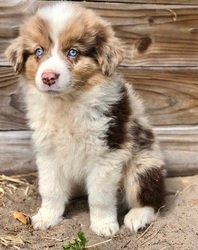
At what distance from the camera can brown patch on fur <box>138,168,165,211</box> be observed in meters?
3.88

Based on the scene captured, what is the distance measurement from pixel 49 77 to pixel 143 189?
108 cm

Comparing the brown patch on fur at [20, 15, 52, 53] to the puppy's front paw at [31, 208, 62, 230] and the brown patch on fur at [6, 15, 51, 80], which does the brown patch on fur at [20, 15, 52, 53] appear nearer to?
the brown patch on fur at [6, 15, 51, 80]

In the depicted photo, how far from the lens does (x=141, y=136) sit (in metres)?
3.89

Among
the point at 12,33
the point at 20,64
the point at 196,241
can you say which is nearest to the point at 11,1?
the point at 12,33

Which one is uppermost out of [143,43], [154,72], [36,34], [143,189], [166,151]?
[36,34]

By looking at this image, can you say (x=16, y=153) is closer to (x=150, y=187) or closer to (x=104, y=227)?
(x=104, y=227)

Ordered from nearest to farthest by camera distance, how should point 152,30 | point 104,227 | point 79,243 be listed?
1. point 79,243
2. point 104,227
3. point 152,30

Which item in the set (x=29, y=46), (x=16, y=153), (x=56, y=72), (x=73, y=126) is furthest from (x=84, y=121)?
(x=16, y=153)

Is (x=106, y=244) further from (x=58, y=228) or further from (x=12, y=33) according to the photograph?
(x=12, y=33)

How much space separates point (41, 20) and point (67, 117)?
2.06ft

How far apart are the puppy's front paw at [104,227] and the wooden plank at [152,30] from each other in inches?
50.3

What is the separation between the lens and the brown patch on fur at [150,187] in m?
3.88

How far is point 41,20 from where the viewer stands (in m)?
3.51

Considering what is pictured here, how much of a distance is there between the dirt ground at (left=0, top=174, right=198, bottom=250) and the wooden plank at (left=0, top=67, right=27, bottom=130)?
0.48 meters
